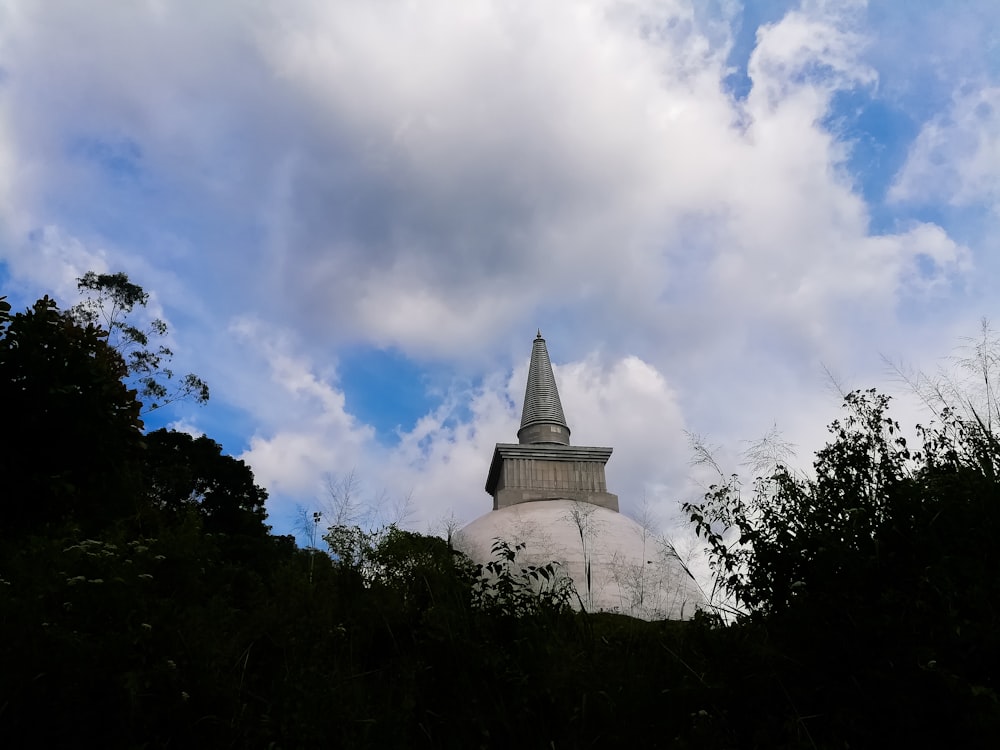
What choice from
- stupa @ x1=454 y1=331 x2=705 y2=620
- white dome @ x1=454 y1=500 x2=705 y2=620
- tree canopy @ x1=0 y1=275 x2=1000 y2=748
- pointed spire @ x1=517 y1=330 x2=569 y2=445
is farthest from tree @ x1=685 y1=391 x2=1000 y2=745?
pointed spire @ x1=517 y1=330 x2=569 y2=445

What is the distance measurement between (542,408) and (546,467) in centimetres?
336

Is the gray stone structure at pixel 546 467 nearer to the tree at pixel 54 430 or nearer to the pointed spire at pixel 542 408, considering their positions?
the pointed spire at pixel 542 408

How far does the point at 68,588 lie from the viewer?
4.73 meters

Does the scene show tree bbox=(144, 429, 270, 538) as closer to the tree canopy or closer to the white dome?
the white dome

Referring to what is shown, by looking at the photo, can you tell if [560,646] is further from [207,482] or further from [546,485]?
[546,485]

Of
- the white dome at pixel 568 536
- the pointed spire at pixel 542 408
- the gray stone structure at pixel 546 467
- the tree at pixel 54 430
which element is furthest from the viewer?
the pointed spire at pixel 542 408

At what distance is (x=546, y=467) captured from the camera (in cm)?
3369

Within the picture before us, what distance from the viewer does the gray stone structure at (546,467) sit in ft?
108

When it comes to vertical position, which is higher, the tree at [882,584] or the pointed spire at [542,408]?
the pointed spire at [542,408]

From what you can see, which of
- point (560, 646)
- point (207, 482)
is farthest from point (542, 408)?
point (560, 646)

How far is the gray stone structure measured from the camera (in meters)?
33.1

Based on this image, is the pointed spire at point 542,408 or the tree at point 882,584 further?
the pointed spire at point 542,408

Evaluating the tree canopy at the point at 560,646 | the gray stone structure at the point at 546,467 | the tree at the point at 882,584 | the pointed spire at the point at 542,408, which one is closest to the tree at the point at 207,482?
the gray stone structure at the point at 546,467

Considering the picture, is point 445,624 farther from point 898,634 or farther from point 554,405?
point 554,405
